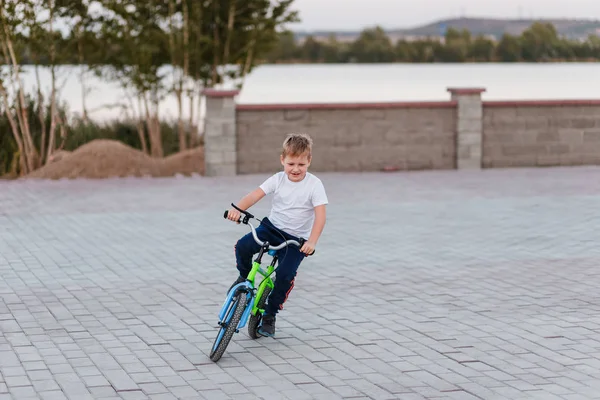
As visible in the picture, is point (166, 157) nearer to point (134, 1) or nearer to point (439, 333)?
point (134, 1)

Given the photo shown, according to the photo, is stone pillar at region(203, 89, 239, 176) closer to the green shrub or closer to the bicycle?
the green shrub

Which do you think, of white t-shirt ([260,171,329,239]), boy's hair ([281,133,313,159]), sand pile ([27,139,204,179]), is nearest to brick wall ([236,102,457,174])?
sand pile ([27,139,204,179])

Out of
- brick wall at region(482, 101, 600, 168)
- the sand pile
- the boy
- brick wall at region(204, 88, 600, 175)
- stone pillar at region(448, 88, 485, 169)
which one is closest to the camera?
the boy

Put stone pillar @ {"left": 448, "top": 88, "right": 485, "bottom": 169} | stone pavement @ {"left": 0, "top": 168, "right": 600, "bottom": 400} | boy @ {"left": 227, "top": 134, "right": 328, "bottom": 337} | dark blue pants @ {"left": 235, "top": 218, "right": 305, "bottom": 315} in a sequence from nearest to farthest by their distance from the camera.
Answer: stone pavement @ {"left": 0, "top": 168, "right": 600, "bottom": 400}, boy @ {"left": 227, "top": 134, "right": 328, "bottom": 337}, dark blue pants @ {"left": 235, "top": 218, "right": 305, "bottom": 315}, stone pillar @ {"left": 448, "top": 88, "right": 485, "bottom": 169}

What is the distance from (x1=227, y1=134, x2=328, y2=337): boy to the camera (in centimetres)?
731

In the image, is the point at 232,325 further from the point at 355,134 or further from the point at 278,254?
the point at 355,134

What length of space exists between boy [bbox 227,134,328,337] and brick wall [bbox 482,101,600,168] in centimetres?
1312

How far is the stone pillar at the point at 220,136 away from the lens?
1900 centimetres

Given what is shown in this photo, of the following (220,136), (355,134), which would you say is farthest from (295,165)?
(355,134)

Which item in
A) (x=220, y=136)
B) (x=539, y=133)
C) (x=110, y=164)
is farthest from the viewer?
(x=539, y=133)

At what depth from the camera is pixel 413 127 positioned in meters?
19.8

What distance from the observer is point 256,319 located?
300 inches

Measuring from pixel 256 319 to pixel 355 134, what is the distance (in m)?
12.2

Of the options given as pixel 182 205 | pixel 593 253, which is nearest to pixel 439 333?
pixel 593 253
